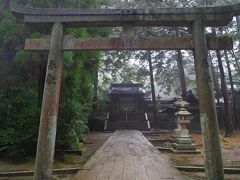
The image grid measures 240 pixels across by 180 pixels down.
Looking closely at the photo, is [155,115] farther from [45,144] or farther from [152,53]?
[45,144]

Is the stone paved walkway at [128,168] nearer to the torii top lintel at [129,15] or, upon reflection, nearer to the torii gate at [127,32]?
the torii gate at [127,32]

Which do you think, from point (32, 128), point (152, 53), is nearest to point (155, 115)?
point (152, 53)

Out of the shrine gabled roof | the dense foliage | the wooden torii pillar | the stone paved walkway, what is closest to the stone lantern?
the stone paved walkway

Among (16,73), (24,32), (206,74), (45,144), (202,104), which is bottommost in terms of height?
(45,144)

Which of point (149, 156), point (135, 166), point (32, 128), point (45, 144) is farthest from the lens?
point (149, 156)

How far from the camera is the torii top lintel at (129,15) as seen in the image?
624 cm

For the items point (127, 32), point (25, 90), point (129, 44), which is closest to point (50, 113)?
point (129, 44)

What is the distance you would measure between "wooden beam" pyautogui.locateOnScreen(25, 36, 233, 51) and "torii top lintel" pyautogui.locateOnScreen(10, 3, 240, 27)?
425 mm

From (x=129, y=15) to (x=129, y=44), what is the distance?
67cm

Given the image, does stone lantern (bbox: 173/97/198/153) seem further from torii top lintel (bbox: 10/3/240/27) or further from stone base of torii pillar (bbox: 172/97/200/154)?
torii top lintel (bbox: 10/3/240/27)

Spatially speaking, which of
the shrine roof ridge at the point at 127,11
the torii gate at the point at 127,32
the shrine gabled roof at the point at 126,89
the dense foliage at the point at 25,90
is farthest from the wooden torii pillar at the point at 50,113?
the shrine gabled roof at the point at 126,89

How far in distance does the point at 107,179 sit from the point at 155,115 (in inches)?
884

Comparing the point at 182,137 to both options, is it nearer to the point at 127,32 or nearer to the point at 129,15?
the point at 127,32

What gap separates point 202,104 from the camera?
5883 mm
